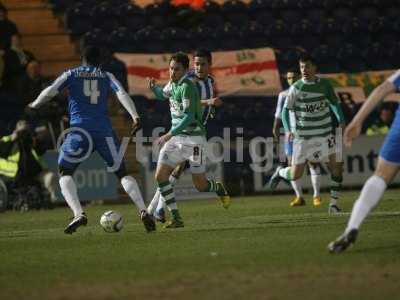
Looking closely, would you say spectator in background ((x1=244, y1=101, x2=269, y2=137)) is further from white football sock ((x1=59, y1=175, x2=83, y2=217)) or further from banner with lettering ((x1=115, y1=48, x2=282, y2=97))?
white football sock ((x1=59, y1=175, x2=83, y2=217))

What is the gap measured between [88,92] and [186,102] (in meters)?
1.22

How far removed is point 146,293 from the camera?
7.54 m

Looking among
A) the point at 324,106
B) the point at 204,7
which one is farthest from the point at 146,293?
the point at 204,7

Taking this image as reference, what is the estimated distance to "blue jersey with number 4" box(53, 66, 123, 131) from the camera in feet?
41.3

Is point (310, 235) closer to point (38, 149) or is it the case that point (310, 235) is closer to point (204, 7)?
point (38, 149)

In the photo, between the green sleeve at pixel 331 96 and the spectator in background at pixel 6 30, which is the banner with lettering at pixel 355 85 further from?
the green sleeve at pixel 331 96

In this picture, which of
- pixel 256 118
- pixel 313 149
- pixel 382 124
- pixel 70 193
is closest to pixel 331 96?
pixel 313 149

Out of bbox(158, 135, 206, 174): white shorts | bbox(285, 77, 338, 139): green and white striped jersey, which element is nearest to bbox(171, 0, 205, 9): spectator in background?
bbox(285, 77, 338, 139): green and white striped jersey

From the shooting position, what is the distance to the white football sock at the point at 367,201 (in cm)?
888

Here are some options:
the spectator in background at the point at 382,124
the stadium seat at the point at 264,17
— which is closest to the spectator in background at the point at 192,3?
the stadium seat at the point at 264,17

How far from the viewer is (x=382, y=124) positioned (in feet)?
75.1

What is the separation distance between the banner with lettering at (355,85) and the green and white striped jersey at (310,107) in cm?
724

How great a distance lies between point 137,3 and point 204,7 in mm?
2006

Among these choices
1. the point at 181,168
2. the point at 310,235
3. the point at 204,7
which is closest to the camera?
the point at 310,235
